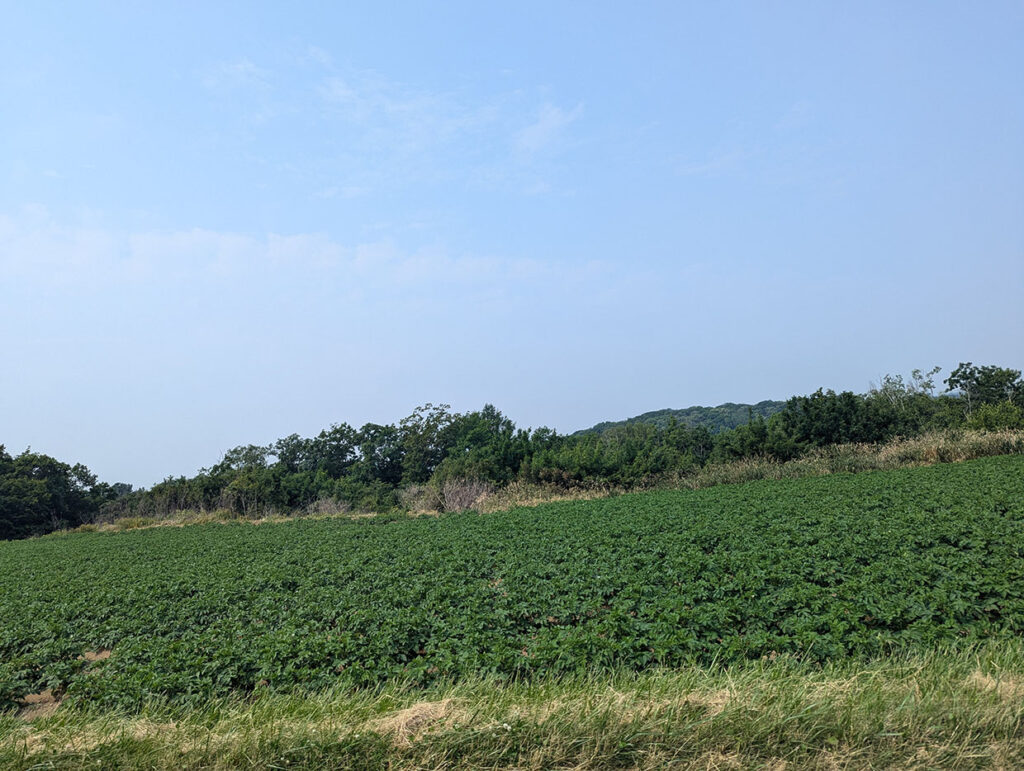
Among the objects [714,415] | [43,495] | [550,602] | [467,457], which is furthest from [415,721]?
[714,415]

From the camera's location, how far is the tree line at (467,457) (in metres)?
33.4

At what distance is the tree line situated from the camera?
3341 cm

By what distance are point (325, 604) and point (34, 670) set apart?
3.68 meters

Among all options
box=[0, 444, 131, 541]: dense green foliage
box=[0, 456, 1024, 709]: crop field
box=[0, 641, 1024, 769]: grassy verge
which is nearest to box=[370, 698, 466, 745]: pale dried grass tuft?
box=[0, 641, 1024, 769]: grassy verge

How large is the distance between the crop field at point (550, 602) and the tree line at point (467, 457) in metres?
17.5

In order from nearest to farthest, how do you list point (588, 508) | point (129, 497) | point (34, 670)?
point (34, 670)
point (588, 508)
point (129, 497)

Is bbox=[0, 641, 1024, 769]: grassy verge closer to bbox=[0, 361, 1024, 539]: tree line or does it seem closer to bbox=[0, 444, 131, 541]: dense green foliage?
bbox=[0, 361, 1024, 539]: tree line

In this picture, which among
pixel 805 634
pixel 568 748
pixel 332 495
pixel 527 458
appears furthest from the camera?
pixel 332 495

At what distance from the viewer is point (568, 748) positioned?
3.53 meters

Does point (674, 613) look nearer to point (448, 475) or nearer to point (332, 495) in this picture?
point (448, 475)

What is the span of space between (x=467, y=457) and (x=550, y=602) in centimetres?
3053

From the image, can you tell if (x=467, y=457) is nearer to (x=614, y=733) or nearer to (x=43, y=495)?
(x=614, y=733)

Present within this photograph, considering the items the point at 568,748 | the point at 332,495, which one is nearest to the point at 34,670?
the point at 568,748

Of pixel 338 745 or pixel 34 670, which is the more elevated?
pixel 338 745
